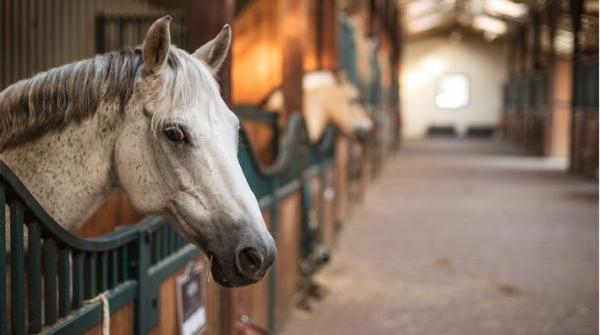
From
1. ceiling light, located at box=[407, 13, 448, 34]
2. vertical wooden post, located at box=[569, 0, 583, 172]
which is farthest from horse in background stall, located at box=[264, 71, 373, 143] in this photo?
ceiling light, located at box=[407, 13, 448, 34]

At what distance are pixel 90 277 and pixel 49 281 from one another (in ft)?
0.52

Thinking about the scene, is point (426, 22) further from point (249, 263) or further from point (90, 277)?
point (249, 263)

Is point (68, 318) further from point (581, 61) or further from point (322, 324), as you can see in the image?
point (581, 61)

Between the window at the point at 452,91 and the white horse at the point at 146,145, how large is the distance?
2884 cm

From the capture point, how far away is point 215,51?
171cm

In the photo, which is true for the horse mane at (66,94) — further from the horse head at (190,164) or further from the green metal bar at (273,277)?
the green metal bar at (273,277)

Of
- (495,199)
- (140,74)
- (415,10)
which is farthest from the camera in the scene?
(415,10)

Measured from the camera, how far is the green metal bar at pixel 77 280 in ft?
5.16

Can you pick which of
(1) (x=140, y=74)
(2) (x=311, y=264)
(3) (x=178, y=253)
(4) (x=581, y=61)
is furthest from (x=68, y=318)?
(4) (x=581, y=61)

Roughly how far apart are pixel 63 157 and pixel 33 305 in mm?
323

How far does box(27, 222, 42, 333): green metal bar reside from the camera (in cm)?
140

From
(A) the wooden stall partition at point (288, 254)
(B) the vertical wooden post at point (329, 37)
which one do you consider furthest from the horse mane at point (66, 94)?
(B) the vertical wooden post at point (329, 37)

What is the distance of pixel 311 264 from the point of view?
14.4 ft

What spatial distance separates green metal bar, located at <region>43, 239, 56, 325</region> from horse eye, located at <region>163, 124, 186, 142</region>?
31 cm
